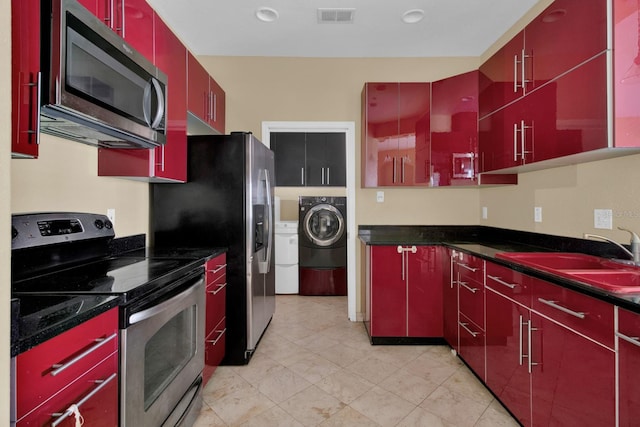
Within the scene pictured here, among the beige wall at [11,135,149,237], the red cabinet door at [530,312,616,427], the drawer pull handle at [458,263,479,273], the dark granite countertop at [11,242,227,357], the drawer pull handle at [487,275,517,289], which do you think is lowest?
the red cabinet door at [530,312,616,427]

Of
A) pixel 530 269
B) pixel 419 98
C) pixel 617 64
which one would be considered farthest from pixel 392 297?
pixel 617 64

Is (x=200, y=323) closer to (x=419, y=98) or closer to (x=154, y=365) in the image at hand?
(x=154, y=365)

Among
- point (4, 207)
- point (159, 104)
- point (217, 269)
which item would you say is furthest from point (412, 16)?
point (4, 207)

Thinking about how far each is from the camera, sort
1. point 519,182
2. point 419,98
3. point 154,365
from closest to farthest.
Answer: point 154,365 → point 519,182 → point 419,98

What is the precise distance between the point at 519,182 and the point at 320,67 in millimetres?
2170

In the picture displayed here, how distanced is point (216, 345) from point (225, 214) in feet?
2.98

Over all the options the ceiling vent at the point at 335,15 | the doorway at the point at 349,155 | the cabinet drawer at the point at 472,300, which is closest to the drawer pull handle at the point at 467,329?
A: the cabinet drawer at the point at 472,300

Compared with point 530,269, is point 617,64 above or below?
above

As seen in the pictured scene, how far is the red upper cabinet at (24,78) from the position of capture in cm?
90

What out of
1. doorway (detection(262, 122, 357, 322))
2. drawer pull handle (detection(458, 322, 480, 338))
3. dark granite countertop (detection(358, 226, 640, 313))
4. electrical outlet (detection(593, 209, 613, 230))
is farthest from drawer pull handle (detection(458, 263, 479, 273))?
doorway (detection(262, 122, 357, 322))

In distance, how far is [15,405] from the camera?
2.44 ft

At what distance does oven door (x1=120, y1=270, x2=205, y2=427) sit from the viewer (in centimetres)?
115

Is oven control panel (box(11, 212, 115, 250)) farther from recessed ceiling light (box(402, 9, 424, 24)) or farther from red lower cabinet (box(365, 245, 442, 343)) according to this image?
recessed ceiling light (box(402, 9, 424, 24))

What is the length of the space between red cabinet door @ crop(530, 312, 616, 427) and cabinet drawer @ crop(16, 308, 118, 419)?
177 centimetres
